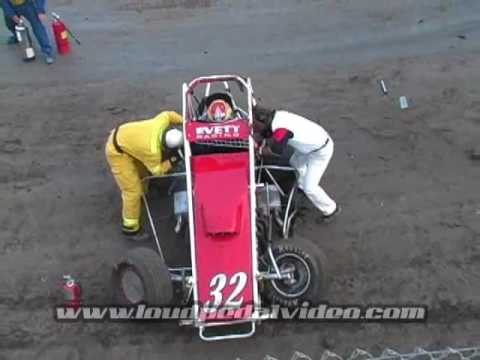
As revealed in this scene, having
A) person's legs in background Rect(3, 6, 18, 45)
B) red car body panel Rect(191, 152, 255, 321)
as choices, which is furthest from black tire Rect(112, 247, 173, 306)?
person's legs in background Rect(3, 6, 18, 45)

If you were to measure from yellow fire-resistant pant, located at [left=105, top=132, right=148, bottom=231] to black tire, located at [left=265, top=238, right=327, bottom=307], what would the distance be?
1.75 meters

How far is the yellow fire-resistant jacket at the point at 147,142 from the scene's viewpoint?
305 inches

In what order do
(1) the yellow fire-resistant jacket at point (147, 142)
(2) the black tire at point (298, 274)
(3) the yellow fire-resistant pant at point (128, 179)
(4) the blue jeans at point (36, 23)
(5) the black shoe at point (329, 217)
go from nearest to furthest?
(2) the black tire at point (298, 274) < (1) the yellow fire-resistant jacket at point (147, 142) < (3) the yellow fire-resistant pant at point (128, 179) < (5) the black shoe at point (329, 217) < (4) the blue jeans at point (36, 23)

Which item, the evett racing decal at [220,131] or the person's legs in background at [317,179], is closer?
the evett racing decal at [220,131]

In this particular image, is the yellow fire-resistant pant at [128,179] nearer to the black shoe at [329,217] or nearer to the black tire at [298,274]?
the black tire at [298,274]

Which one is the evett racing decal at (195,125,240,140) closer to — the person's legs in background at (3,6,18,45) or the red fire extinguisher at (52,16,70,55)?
the red fire extinguisher at (52,16,70,55)

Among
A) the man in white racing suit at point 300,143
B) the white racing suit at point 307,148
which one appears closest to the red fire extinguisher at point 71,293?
the man in white racing suit at point 300,143

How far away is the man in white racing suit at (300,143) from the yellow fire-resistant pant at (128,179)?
1.35 m

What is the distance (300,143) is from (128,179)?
1.83m

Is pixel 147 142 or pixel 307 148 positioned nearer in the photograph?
pixel 147 142

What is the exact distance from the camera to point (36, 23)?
12.1 metres

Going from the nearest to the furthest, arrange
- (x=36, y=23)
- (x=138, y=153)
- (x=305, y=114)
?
(x=138, y=153)
(x=305, y=114)
(x=36, y=23)

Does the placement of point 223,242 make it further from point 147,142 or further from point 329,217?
point 329,217

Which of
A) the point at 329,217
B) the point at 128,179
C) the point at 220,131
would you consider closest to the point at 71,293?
the point at 128,179
